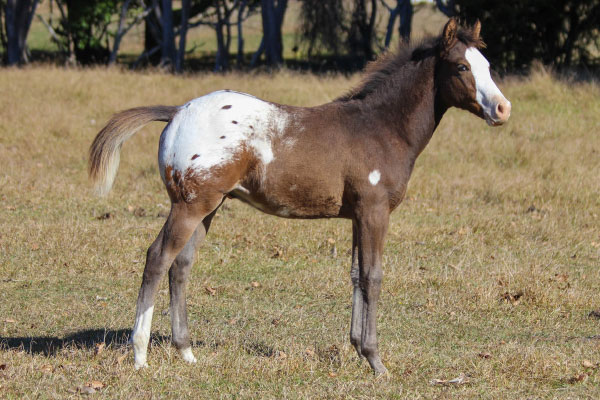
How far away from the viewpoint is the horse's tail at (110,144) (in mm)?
5543

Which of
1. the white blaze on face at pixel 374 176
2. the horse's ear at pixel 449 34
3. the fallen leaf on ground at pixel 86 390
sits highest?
the horse's ear at pixel 449 34

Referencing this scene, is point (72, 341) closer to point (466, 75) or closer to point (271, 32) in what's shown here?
point (466, 75)

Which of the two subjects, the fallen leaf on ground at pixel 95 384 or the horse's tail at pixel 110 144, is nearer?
the fallen leaf on ground at pixel 95 384

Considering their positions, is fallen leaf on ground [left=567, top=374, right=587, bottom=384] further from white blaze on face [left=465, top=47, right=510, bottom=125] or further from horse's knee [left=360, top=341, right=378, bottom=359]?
white blaze on face [left=465, top=47, right=510, bottom=125]

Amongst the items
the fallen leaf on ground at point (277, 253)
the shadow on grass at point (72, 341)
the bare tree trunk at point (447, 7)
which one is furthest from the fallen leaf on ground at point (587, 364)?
the bare tree trunk at point (447, 7)

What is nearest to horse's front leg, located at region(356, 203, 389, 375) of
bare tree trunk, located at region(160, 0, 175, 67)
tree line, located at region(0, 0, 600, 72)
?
tree line, located at region(0, 0, 600, 72)

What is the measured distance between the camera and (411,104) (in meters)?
5.54

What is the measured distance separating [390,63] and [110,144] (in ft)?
7.43

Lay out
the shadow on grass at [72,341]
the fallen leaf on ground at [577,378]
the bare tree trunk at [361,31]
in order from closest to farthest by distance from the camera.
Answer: the fallen leaf on ground at [577,378], the shadow on grass at [72,341], the bare tree trunk at [361,31]

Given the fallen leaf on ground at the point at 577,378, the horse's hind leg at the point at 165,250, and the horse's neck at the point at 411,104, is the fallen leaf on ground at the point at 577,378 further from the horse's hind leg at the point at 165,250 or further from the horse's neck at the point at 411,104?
the horse's hind leg at the point at 165,250

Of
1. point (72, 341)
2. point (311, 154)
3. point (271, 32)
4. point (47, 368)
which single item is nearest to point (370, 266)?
point (311, 154)

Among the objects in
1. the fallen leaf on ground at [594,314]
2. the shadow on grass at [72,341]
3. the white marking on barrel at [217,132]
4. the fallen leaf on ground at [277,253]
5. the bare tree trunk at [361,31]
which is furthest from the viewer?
the bare tree trunk at [361,31]

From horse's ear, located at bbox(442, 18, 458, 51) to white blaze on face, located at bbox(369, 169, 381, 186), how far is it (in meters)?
1.08

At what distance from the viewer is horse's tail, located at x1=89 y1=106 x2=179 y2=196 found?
554 cm
